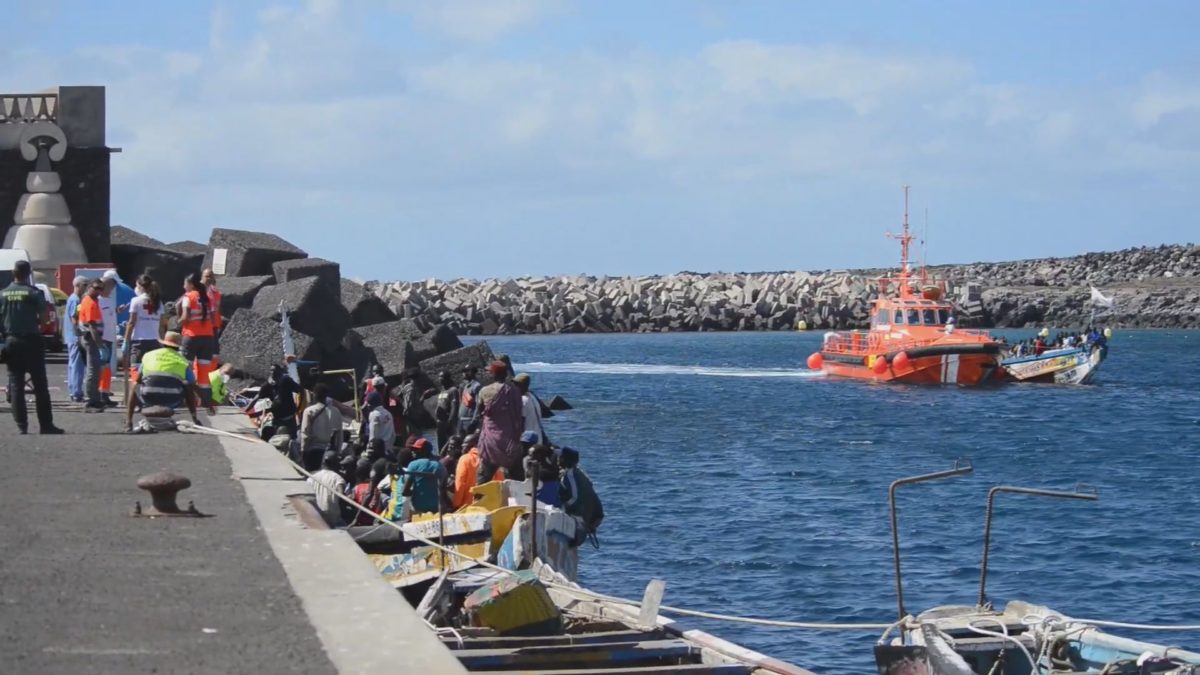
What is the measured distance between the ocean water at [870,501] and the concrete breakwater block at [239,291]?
7052mm

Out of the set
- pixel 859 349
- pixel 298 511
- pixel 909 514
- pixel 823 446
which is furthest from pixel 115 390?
pixel 859 349

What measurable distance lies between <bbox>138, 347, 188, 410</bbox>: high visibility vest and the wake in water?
5047 centimetres

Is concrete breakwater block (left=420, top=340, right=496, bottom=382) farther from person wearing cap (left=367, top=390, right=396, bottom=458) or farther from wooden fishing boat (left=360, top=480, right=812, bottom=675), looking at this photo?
wooden fishing boat (left=360, top=480, right=812, bottom=675)

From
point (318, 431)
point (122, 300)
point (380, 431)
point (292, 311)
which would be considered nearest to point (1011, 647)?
point (318, 431)

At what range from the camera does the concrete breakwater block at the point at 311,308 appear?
30.5m

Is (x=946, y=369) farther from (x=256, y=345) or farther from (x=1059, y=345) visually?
(x=256, y=345)

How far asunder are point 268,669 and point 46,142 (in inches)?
1163

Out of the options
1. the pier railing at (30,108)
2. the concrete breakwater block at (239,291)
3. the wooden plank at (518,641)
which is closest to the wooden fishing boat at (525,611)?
the wooden plank at (518,641)

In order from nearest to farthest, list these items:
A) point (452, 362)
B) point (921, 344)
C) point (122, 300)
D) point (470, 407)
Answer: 1. point (470, 407)
2. point (122, 300)
3. point (452, 362)
4. point (921, 344)

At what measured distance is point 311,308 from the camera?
30.8 metres

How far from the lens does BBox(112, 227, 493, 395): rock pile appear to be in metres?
28.7

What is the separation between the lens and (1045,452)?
34750 millimetres

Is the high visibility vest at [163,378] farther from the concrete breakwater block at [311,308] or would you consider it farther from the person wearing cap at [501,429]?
the concrete breakwater block at [311,308]

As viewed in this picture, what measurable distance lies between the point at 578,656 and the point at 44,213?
2505cm
